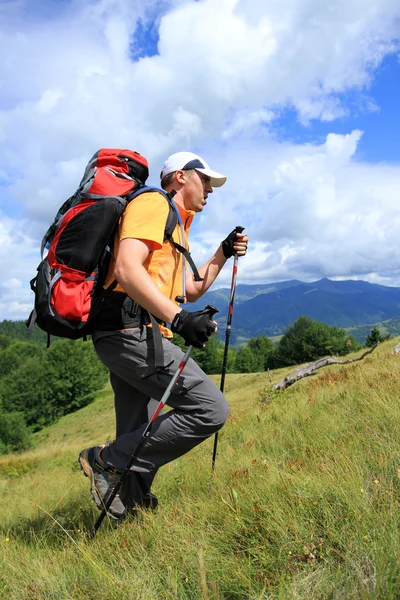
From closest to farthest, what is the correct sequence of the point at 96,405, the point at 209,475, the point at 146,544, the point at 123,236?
the point at 146,544 < the point at 123,236 < the point at 209,475 < the point at 96,405

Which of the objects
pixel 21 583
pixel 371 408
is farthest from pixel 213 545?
pixel 371 408

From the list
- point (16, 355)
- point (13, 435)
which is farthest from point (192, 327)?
point (16, 355)

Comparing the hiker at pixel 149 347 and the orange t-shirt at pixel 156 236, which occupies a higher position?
the orange t-shirt at pixel 156 236

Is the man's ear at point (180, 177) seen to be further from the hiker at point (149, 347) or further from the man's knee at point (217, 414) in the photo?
the man's knee at point (217, 414)

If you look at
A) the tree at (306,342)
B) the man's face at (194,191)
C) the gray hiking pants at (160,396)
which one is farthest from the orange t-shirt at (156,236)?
the tree at (306,342)

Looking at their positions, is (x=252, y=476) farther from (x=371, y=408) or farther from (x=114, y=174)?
(x=114, y=174)

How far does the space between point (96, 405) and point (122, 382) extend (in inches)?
2207

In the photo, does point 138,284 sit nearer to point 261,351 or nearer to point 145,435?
point 145,435

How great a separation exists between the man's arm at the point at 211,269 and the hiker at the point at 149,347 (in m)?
0.56

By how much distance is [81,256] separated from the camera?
3168mm

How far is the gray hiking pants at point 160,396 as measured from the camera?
3.29m

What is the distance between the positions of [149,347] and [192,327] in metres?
Result: 0.46

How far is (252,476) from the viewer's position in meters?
3.43

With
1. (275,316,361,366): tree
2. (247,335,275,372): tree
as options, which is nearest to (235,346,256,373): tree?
(247,335,275,372): tree
